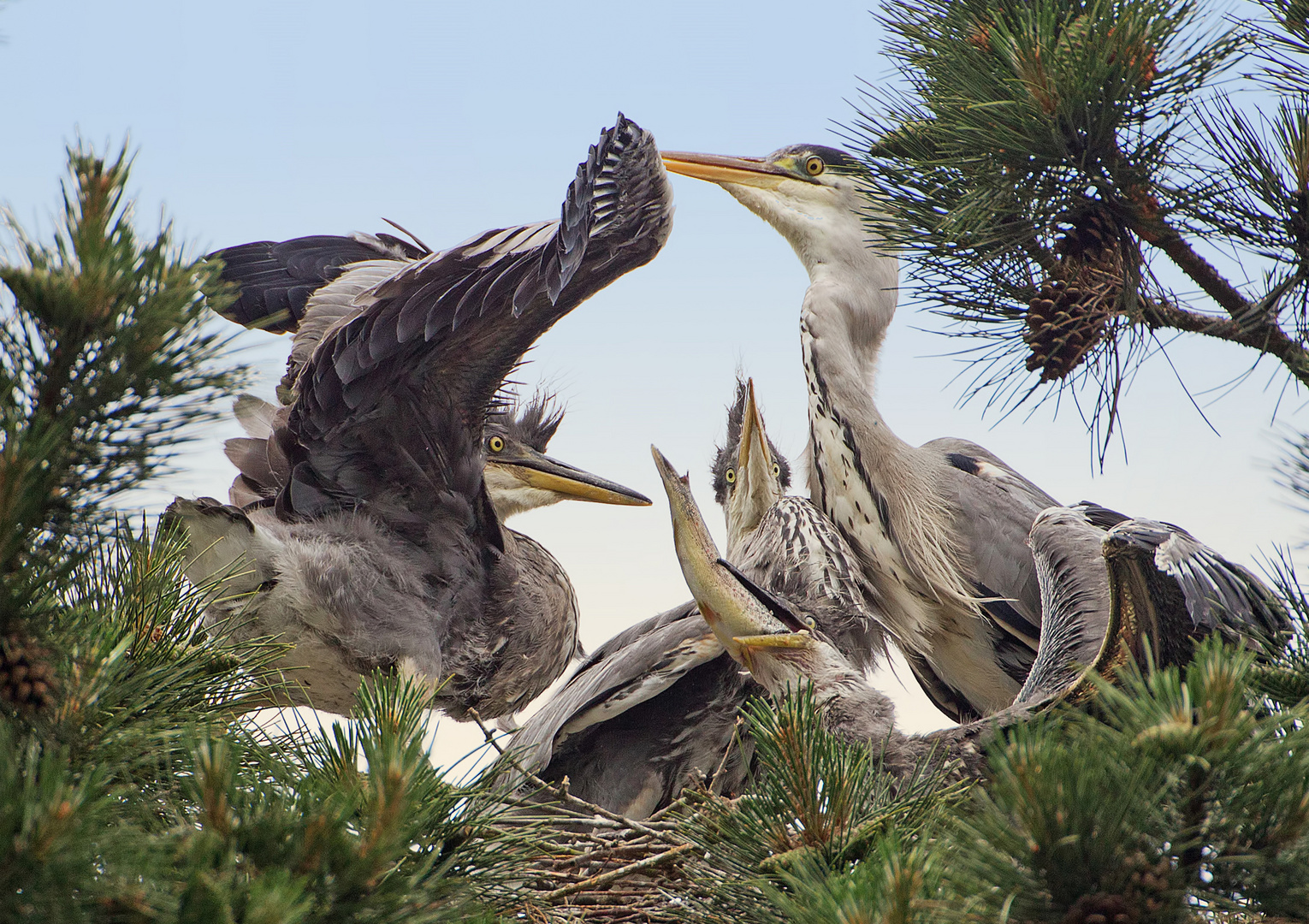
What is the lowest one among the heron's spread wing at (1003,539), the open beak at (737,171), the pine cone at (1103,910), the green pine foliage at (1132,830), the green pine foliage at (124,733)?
the pine cone at (1103,910)

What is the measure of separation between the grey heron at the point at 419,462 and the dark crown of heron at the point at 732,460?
2.82 feet

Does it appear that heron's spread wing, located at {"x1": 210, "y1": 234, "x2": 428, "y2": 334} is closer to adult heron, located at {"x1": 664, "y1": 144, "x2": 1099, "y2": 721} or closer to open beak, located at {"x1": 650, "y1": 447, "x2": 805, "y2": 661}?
adult heron, located at {"x1": 664, "y1": 144, "x2": 1099, "y2": 721}

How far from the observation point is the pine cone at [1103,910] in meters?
0.81

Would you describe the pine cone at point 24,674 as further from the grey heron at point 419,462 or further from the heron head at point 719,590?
the grey heron at point 419,462

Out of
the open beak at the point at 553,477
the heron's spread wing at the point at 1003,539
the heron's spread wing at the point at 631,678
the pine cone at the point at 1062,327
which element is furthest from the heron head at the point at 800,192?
the pine cone at the point at 1062,327

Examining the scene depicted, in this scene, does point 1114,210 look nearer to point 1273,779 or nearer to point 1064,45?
point 1064,45

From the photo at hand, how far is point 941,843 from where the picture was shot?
3.05 feet

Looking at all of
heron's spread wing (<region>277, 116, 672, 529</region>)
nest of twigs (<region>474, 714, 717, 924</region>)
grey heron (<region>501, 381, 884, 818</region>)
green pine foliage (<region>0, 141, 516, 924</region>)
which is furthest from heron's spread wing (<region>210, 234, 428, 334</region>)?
green pine foliage (<region>0, 141, 516, 924</region>)

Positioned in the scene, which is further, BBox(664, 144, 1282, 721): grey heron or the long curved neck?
the long curved neck

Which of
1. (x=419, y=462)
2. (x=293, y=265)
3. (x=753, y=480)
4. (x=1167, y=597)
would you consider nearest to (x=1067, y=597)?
(x=1167, y=597)

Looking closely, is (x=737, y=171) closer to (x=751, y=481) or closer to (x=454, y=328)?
(x=751, y=481)

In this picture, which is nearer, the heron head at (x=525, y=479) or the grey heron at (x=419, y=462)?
the grey heron at (x=419, y=462)

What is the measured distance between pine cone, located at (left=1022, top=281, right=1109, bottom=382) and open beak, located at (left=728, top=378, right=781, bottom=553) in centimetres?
169

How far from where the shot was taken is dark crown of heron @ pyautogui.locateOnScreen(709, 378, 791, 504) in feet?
12.4
